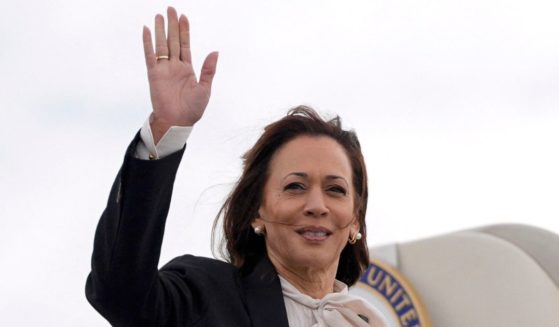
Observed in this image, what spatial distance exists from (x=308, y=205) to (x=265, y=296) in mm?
306

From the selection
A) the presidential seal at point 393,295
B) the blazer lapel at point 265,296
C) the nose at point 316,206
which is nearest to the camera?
the blazer lapel at point 265,296

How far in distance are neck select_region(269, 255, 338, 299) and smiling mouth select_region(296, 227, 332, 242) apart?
0.33 ft

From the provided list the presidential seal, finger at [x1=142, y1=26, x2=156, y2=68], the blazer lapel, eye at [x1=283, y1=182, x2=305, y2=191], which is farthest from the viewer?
the presidential seal

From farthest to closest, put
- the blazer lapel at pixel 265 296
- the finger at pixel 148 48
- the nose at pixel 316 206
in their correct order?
the nose at pixel 316 206 → the blazer lapel at pixel 265 296 → the finger at pixel 148 48

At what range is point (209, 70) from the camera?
12.5ft

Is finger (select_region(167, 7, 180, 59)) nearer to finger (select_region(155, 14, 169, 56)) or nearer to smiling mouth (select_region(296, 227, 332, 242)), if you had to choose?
finger (select_region(155, 14, 169, 56))

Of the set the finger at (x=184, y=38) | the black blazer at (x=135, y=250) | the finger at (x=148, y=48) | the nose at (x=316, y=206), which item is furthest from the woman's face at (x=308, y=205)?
the finger at (x=148, y=48)

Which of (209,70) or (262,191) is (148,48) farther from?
(262,191)

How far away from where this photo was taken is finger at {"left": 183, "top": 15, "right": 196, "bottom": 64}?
381cm

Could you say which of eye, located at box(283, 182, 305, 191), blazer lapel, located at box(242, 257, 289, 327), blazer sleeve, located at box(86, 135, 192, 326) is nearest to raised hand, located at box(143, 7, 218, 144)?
blazer sleeve, located at box(86, 135, 192, 326)

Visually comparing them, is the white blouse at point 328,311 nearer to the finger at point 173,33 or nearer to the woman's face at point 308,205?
the woman's face at point 308,205

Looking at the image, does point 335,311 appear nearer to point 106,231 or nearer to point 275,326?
point 275,326

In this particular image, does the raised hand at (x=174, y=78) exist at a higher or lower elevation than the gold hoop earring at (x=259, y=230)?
higher

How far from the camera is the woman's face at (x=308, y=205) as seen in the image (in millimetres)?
4012
